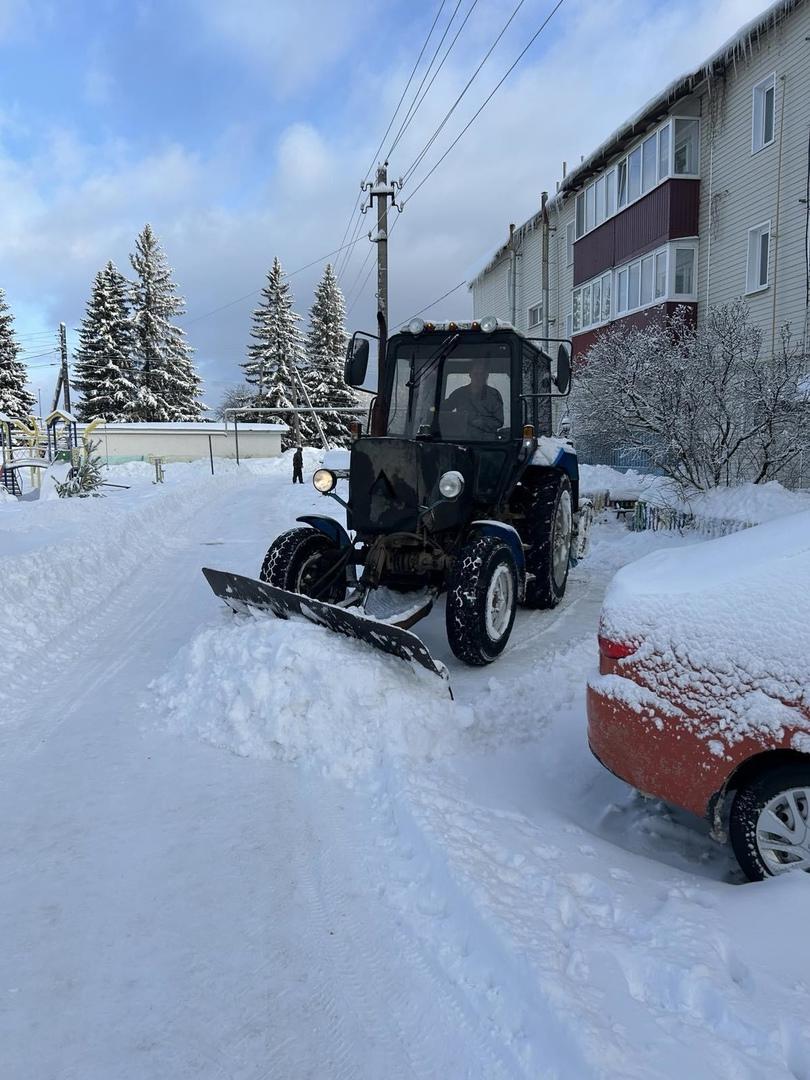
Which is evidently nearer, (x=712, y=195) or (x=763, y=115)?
(x=763, y=115)

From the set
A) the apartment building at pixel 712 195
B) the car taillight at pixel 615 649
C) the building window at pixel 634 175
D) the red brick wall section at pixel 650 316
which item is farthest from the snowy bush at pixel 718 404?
the building window at pixel 634 175

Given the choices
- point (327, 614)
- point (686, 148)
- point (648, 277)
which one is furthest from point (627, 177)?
point (327, 614)

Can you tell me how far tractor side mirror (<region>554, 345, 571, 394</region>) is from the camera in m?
6.66

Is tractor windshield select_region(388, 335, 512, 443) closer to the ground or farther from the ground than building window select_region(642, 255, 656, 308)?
A: closer to the ground

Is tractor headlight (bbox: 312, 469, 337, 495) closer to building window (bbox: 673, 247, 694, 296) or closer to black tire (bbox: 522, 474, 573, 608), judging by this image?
black tire (bbox: 522, 474, 573, 608)

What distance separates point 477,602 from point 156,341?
49.5 metres

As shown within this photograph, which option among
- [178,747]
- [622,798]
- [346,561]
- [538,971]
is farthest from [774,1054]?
[346,561]

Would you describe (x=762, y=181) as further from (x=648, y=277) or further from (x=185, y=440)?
(x=185, y=440)

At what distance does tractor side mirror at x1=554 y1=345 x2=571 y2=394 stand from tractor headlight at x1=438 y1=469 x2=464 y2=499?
1817 millimetres

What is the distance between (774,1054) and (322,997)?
1.35 metres

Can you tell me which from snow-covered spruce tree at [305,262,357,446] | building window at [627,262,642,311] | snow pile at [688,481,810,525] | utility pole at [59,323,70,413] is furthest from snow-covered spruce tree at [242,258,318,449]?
→ snow pile at [688,481,810,525]

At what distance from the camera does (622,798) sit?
12.5 feet

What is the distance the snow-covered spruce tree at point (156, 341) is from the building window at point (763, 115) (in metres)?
41.0

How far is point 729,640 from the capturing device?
2938 mm
